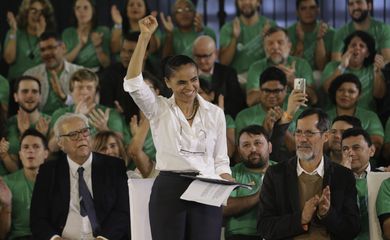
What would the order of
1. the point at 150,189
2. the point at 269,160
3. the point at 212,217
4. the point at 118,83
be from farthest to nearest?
the point at 118,83 → the point at 269,160 → the point at 150,189 → the point at 212,217

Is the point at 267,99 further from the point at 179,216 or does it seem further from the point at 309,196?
the point at 179,216

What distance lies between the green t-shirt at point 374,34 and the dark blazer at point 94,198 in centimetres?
283

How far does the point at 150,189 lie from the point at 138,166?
1609 mm

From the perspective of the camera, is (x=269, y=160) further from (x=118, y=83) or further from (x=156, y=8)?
(x=156, y=8)

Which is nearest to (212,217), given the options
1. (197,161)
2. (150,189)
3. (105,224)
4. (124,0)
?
(197,161)

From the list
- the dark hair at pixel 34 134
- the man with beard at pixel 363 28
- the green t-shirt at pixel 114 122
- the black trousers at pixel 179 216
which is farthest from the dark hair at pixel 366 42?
the black trousers at pixel 179 216

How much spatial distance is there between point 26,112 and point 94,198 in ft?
6.13

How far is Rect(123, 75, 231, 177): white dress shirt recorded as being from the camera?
4730 mm

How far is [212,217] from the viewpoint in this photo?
4.75m

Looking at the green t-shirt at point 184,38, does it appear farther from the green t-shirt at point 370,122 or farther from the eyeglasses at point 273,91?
the green t-shirt at point 370,122

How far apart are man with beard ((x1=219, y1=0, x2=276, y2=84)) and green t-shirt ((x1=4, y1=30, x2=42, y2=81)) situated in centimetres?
158

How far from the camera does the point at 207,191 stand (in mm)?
4641

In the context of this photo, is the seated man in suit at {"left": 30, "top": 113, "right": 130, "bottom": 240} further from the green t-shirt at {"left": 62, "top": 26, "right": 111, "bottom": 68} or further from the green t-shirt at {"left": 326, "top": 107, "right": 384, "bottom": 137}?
the green t-shirt at {"left": 62, "top": 26, "right": 111, "bottom": 68}

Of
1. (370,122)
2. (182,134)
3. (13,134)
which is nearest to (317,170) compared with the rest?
(182,134)
